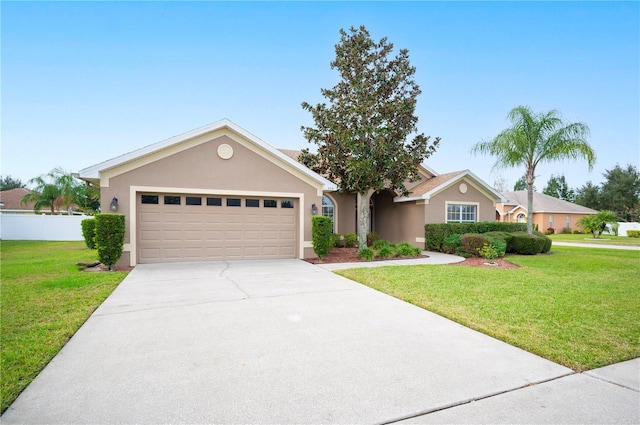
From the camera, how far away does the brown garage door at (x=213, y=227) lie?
10.7 meters

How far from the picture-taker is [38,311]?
17.5 feet

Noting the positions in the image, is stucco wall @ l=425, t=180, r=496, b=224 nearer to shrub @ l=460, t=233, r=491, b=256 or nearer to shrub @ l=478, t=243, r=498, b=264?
shrub @ l=460, t=233, r=491, b=256

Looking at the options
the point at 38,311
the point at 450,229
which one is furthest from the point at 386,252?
the point at 38,311

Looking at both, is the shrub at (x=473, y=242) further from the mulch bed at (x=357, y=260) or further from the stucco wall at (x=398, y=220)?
the stucco wall at (x=398, y=220)

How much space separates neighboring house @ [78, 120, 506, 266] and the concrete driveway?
5.06 metres

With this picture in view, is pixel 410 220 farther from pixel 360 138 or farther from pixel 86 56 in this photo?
pixel 86 56

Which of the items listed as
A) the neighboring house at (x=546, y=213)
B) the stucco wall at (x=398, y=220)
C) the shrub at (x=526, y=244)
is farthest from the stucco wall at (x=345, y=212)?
the neighboring house at (x=546, y=213)

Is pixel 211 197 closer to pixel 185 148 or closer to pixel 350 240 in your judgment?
pixel 185 148

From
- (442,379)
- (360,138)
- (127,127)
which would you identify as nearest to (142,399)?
(442,379)

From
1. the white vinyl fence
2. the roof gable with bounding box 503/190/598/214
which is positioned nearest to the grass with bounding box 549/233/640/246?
the roof gable with bounding box 503/190/598/214

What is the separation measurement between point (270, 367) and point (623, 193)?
56611 millimetres

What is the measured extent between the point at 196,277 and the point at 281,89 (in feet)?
37.6

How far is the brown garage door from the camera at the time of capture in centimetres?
1067

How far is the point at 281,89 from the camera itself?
54.6ft
